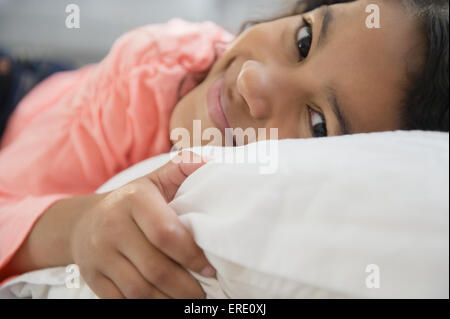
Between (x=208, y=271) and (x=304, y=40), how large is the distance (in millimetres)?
410

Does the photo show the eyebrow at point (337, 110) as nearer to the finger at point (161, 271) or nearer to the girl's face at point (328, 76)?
the girl's face at point (328, 76)

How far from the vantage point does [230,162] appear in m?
0.43

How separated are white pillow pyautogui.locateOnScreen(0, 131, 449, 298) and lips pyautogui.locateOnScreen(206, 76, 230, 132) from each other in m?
0.27

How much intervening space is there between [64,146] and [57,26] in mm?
666

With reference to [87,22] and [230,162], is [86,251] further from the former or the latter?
[87,22]

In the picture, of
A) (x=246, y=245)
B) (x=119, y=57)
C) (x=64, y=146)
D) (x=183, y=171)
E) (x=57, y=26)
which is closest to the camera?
(x=246, y=245)

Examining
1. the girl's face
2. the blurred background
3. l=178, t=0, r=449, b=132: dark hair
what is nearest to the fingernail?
the girl's face

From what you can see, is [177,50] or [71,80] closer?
[177,50]

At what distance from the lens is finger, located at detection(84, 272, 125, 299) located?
17.5 inches

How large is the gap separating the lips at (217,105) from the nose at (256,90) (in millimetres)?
76

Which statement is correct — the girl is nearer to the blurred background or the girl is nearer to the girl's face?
the girl's face

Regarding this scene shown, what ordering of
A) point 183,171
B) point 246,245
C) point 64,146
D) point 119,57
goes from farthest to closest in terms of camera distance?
point 119,57 → point 64,146 → point 183,171 → point 246,245

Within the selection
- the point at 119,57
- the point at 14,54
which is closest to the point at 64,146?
the point at 119,57
